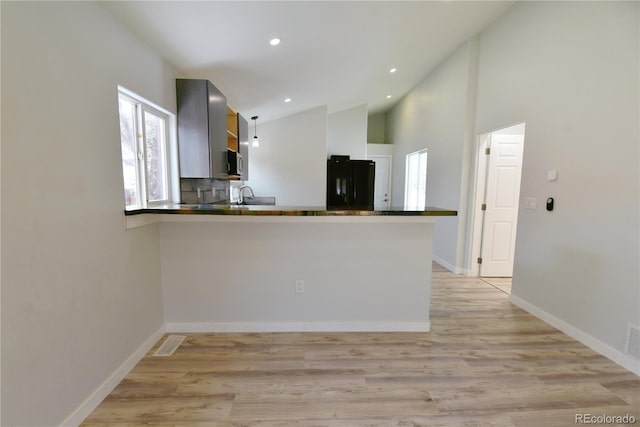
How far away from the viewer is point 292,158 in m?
5.64

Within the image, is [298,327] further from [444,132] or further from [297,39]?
[444,132]

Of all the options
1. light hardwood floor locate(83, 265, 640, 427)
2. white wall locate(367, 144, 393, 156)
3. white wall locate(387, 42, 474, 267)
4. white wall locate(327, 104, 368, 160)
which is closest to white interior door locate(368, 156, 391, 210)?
white wall locate(367, 144, 393, 156)

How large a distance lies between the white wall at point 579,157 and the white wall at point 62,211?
3480mm

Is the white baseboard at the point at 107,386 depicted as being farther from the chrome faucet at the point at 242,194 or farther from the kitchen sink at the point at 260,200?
the kitchen sink at the point at 260,200

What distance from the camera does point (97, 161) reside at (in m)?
1.54

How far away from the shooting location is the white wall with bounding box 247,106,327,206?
18.3ft

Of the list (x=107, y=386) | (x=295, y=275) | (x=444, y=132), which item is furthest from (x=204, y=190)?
(x=444, y=132)

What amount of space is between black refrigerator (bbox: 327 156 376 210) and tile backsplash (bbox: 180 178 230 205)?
8.28 ft

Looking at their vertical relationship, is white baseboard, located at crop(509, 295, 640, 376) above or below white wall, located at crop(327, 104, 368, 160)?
below

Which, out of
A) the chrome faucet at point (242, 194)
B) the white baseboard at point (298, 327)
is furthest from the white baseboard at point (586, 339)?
the chrome faucet at point (242, 194)

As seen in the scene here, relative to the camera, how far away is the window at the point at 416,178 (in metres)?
5.59

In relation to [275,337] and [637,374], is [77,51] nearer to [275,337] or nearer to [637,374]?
[275,337]

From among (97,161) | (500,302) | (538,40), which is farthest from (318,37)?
(500,302)

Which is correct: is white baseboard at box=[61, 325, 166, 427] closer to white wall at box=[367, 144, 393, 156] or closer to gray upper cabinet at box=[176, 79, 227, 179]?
gray upper cabinet at box=[176, 79, 227, 179]
